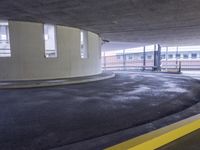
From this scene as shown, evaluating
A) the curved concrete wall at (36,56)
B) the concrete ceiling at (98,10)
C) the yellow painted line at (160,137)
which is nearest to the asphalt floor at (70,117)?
the yellow painted line at (160,137)

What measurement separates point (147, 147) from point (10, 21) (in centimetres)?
798

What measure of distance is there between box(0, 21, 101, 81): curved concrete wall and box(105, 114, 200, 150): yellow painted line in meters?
7.18

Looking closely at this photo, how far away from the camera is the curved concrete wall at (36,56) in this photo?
27.4 ft

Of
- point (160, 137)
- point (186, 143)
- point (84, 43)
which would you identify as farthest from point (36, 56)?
point (186, 143)

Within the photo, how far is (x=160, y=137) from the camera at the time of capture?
2492mm

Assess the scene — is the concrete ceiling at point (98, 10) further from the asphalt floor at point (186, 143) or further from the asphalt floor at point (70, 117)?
the asphalt floor at point (186, 143)

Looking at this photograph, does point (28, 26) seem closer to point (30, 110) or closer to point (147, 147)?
point (30, 110)

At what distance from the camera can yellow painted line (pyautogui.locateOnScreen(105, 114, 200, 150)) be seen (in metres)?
2.22

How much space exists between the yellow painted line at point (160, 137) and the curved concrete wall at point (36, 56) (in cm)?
718

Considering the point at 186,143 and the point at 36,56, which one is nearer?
the point at 186,143

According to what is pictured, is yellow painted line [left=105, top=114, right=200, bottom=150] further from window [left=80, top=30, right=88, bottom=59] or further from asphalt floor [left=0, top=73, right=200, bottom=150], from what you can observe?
window [left=80, top=30, right=88, bottom=59]

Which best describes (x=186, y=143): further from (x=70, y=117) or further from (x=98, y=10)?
(x=98, y=10)

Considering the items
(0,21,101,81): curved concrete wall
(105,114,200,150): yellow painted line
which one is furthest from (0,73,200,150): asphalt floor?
(0,21,101,81): curved concrete wall

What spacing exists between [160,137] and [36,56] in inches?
293
